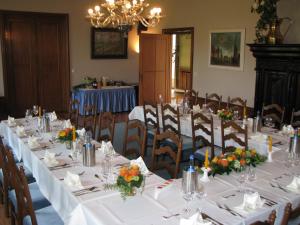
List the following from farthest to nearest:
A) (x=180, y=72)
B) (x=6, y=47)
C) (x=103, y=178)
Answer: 1. (x=180, y=72)
2. (x=6, y=47)
3. (x=103, y=178)

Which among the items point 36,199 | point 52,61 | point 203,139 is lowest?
point 36,199

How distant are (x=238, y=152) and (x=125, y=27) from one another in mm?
3337

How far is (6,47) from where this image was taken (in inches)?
330

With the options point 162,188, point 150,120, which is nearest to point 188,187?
point 162,188

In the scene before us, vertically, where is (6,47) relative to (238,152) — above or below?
above

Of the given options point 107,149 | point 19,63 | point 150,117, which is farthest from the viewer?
point 19,63

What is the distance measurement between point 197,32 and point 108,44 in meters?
2.57

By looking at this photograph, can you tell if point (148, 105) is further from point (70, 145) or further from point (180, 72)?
point (180, 72)

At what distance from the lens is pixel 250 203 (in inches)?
89.6

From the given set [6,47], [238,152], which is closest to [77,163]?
[238,152]

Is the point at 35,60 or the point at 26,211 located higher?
the point at 35,60

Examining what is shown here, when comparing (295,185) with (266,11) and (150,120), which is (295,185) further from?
(266,11)

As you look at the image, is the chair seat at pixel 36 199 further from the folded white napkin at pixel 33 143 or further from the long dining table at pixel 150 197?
the folded white napkin at pixel 33 143

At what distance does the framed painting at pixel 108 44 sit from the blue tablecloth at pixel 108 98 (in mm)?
1211
